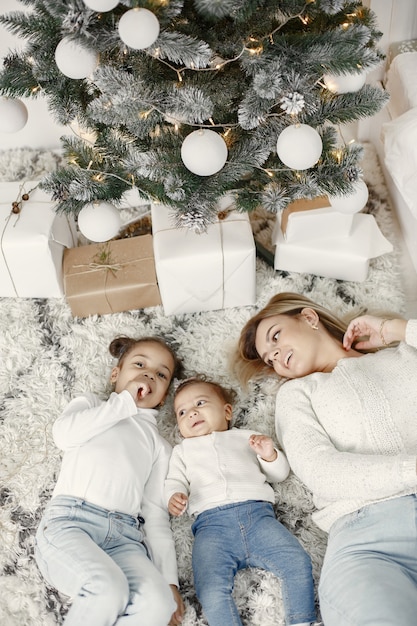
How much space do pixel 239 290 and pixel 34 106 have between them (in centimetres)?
116

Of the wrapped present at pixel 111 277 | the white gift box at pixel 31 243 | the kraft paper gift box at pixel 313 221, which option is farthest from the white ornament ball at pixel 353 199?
the white gift box at pixel 31 243

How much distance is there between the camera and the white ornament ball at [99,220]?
169 centimetres

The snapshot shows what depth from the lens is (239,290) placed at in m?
2.04

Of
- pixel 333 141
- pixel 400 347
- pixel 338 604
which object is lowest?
pixel 338 604

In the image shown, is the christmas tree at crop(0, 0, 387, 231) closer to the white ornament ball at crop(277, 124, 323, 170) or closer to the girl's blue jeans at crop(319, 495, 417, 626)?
the white ornament ball at crop(277, 124, 323, 170)

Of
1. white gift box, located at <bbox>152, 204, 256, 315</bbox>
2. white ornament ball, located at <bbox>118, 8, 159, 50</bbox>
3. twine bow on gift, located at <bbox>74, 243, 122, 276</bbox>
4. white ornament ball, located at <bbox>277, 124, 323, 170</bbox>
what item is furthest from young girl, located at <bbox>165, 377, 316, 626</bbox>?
white ornament ball, located at <bbox>118, 8, 159, 50</bbox>

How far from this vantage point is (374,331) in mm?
1761

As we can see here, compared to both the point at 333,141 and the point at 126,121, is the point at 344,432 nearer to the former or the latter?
the point at 333,141

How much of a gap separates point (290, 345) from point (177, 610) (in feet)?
2.34

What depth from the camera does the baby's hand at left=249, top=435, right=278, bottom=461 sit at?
1.66 metres

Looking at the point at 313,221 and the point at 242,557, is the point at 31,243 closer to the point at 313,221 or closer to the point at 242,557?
the point at 313,221

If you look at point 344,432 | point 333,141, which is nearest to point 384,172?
point 333,141

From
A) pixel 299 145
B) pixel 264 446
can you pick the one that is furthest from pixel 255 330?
pixel 299 145

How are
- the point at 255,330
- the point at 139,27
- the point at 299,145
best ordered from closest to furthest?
the point at 139,27 → the point at 299,145 → the point at 255,330
